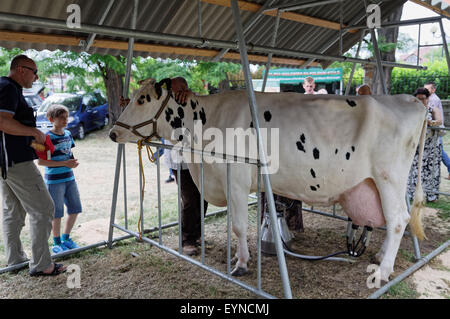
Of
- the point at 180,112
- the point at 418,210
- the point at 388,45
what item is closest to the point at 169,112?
the point at 180,112

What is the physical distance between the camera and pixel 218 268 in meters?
3.71

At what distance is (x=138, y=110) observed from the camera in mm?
3580

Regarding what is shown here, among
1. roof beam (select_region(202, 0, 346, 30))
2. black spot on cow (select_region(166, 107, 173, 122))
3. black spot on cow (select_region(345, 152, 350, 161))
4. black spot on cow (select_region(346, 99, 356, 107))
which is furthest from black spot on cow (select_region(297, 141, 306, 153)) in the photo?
roof beam (select_region(202, 0, 346, 30))

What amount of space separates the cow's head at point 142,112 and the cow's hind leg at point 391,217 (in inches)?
88.3

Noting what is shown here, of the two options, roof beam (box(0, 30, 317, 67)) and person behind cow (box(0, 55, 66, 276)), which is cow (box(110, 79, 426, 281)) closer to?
person behind cow (box(0, 55, 66, 276))

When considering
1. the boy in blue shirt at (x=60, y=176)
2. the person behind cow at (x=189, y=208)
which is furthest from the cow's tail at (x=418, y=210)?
the boy in blue shirt at (x=60, y=176)

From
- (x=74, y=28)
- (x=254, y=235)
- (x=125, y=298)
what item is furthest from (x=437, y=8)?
(x=125, y=298)

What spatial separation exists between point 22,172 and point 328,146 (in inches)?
111

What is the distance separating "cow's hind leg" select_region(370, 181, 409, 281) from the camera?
3180 mm

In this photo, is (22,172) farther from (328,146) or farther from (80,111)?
(80,111)

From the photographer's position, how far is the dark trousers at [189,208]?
416 centimetres

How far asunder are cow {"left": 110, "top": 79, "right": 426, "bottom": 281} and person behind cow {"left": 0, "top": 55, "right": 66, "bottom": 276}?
82cm

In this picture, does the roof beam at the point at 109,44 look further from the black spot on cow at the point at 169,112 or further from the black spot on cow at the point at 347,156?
the black spot on cow at the point at 347,156

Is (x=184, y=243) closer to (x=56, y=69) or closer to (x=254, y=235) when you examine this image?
(x=254, y=235)
